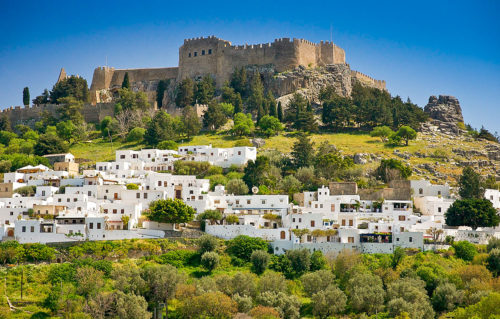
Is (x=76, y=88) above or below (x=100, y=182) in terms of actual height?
above

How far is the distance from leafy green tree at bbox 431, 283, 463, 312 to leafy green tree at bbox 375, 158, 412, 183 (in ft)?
62.2

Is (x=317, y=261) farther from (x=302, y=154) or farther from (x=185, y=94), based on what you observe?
(x=185, y=94)

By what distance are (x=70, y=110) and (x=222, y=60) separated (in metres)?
17.9

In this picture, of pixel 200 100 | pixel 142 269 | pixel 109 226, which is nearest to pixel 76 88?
pixel 200 100

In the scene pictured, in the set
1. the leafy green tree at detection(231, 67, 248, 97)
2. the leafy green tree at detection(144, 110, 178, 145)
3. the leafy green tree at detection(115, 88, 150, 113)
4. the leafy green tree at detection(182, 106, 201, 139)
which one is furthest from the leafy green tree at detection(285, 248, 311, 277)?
the leafy green tree at detection(231, 67, 248, 97)

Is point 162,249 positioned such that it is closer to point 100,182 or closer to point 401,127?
point 100,182

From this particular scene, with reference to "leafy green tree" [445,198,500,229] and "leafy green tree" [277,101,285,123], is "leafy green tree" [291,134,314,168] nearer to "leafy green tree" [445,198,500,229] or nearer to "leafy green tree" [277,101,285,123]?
"leafy green tree" [277,101,285,123]

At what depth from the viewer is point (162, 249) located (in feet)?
170

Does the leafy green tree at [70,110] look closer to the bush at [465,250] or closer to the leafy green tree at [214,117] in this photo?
the leafy green tree at [214,117]

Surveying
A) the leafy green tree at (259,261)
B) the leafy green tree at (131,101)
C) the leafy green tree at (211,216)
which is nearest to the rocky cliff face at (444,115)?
the leafy green tree at (131,101)

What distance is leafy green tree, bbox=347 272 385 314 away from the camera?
45.9 m

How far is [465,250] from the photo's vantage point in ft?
168

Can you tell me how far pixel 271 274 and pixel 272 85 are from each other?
141 feet

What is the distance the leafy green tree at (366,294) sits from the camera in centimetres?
4591
